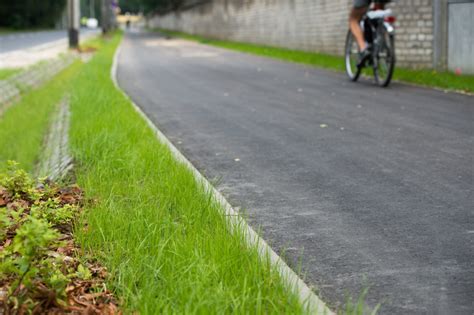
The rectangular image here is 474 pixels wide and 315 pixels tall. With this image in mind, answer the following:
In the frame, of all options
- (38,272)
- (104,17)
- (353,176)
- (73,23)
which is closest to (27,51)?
(73,23)

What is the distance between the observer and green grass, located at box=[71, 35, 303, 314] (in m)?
3.14

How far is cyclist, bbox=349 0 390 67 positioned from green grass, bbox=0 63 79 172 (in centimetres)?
501

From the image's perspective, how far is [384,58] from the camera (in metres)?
12.2

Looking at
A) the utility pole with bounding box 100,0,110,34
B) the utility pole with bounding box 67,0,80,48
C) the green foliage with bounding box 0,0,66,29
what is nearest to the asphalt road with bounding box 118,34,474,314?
the utility pole with bounding box 67,0,80,48

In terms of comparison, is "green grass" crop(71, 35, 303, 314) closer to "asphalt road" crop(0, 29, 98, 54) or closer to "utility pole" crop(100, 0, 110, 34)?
"asphalt road" crop(0, 29, 98, 54)

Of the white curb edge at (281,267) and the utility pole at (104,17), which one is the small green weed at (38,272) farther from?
the utility pole at (104,17)

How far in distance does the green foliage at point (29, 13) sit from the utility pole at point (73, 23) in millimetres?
52614

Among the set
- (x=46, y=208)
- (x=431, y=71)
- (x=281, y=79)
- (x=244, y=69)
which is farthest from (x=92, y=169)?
(x=244, y=69)

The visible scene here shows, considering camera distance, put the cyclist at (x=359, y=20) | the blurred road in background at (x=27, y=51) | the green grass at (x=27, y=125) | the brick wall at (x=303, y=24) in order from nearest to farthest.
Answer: the green grass at (x=27, y=125) < the cyclist at (x=359, y=20) < the brick wall at (x=303, y=24) < the blurred road in background at (x=27, y=51)

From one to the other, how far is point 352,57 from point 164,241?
10372 millimetres

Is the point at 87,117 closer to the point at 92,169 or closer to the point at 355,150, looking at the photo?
the point at 92,169

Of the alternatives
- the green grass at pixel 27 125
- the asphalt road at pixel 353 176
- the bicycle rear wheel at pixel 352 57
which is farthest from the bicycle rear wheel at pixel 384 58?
the green grass at pixel 27 125

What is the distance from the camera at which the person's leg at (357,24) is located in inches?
494

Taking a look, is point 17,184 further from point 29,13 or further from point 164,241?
point 29,13
